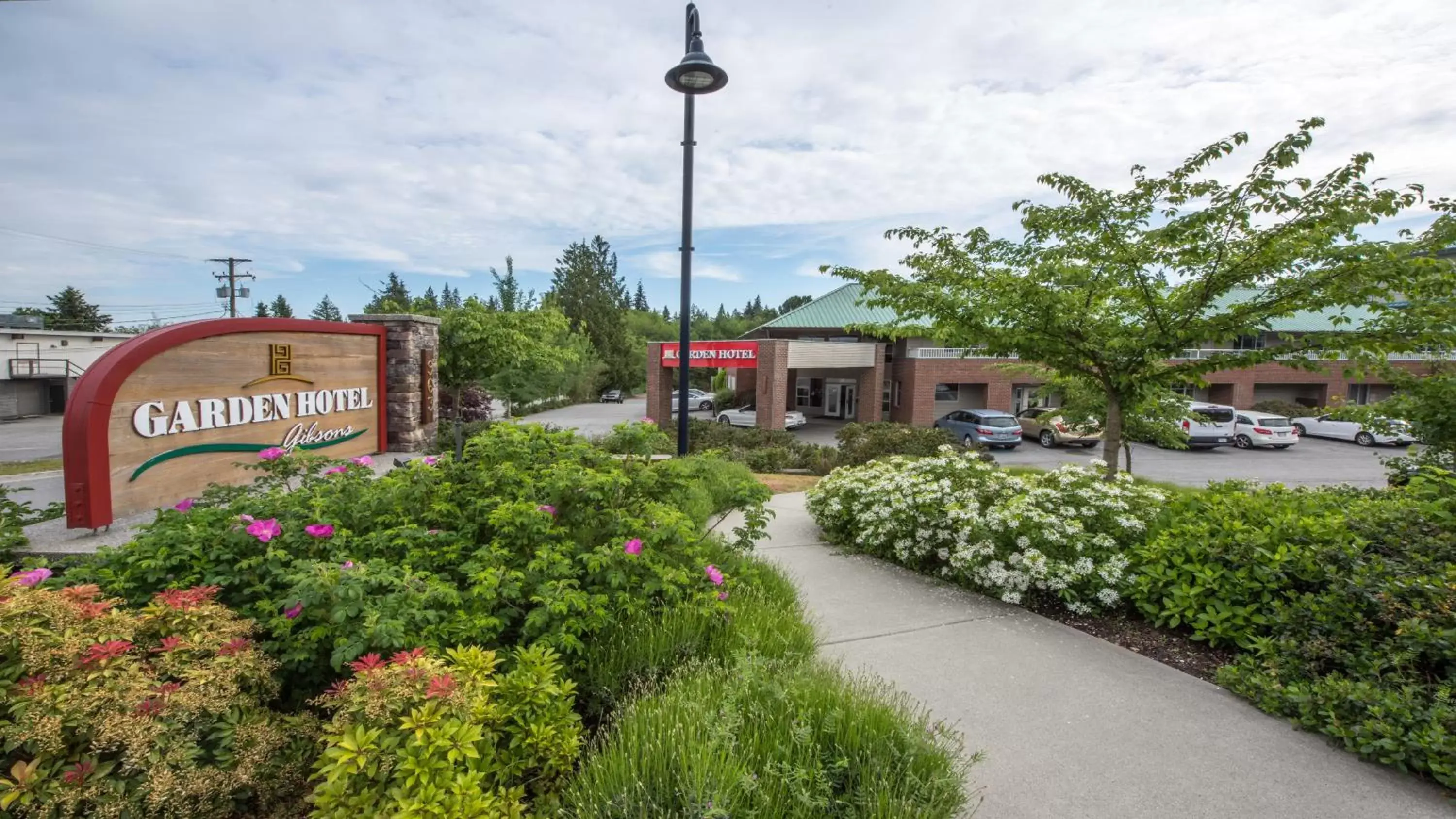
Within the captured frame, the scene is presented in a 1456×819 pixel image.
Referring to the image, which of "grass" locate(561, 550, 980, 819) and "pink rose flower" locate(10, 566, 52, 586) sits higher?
"pink rose flower" locate(10, 566, 52, 586)

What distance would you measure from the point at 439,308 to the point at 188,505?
13.9 metres

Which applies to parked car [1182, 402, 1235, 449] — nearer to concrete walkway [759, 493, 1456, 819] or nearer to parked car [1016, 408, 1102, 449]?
parked car [1016, 408, 1102, 449]

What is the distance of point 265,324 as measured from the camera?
249 inches

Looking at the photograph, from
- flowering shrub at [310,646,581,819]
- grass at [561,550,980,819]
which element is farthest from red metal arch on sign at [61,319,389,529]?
grass at [561,550,980,819]

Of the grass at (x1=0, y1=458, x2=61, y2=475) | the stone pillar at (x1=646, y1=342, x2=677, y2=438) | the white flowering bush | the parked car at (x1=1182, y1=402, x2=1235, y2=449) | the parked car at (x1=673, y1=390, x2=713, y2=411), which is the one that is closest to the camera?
the white flowering bush

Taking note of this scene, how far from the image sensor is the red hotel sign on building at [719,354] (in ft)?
73.6

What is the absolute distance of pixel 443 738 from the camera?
1984 millimetres

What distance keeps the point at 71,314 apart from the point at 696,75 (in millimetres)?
76583

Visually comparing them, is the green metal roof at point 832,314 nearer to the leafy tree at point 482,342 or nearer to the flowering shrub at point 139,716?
the leafy tree at point 482,342

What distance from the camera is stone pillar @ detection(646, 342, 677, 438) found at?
74.7 ft

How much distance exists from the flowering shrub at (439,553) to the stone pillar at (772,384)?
17.5 metres

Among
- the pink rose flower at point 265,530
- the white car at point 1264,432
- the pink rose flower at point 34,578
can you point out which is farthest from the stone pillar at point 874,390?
the pink rose flower at point 34,578

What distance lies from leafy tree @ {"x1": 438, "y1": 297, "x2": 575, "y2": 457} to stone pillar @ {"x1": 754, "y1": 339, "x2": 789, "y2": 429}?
26.0 feet

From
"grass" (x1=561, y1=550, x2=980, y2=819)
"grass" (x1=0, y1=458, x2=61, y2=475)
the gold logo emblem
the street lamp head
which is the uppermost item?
the street lamp head
